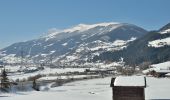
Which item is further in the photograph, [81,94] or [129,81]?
[81,94]

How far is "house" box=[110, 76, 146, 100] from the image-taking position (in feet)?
225

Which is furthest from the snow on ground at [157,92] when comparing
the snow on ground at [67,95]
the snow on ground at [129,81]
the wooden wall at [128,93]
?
the snow on ground at [129,81]

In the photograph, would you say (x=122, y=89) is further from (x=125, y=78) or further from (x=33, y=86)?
(x=33, y=86)

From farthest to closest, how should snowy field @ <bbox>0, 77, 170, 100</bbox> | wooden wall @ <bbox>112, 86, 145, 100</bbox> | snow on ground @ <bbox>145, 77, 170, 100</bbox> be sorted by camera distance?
snowy field @ <bbox>0, 77, 170, 100</bbox>
snow on ground @ <bbox>145, 77, 170, 100</bbox>
wooden wall @ <bbox>112, 86, 145, 100</bbox>

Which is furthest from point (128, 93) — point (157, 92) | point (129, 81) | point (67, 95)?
point (157, 92)

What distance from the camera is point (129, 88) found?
69.2 meters

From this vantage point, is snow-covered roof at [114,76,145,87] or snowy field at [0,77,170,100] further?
snowy field at [0,77,170,100]

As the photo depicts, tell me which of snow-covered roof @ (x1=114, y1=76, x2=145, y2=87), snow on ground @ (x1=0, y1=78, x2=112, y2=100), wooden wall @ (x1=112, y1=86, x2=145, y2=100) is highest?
snow-covered roof @ (x1=114, y1=76, x2=145, y2=87)

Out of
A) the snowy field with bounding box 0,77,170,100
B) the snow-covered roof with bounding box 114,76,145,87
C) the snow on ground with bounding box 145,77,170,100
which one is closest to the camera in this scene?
the snow-covered roof with bounding box 114,76,145,87

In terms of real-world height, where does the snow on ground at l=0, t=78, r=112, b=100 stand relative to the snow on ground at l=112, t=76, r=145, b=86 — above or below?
below

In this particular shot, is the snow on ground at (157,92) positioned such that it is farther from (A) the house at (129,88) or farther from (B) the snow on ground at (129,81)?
(B) the snow on ground at (129,81)

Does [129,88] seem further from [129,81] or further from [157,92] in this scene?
[157,92]

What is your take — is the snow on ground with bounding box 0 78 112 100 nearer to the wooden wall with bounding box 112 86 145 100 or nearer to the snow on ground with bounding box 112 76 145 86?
the wooden wall with bounding box 112 86 145 100

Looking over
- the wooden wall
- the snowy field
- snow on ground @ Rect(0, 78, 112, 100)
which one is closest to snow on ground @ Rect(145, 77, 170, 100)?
the snowy field
